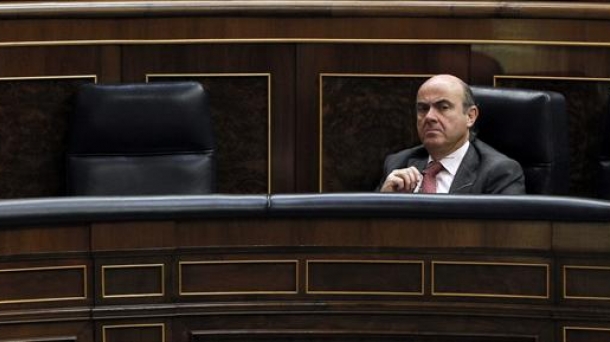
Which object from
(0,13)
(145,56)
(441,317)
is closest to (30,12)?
(0,13)

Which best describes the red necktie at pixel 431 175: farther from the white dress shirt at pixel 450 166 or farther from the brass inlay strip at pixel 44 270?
the brass inlay strip at pixel 44 270

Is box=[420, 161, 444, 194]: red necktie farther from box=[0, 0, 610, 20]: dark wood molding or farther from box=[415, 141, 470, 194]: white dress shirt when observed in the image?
box=[0, 0, 610, 20]: dark wood molding

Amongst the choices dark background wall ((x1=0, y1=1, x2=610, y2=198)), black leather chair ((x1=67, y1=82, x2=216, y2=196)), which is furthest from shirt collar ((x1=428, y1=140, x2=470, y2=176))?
black leather chair ((x1=67, y1=82, x2=216, y2=196))

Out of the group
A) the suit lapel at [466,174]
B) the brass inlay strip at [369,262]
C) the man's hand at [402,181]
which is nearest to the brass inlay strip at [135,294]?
the brass inlay strip at [369,262]

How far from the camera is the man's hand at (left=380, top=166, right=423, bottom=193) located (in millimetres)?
2309

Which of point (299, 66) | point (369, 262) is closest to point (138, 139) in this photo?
point (299, 66)

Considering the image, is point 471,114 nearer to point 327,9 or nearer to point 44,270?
point 327,9

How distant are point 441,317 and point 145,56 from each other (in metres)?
1.02

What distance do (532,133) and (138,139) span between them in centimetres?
71

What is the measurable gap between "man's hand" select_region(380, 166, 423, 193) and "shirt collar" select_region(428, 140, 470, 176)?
108mm

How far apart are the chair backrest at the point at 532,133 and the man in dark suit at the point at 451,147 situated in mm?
44

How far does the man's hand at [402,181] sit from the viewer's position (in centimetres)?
231

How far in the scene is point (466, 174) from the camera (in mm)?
2371

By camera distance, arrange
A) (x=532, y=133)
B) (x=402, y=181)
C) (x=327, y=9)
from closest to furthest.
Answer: (x=402, y=181) → (x=532, y=133) → (x=327, y=9)
